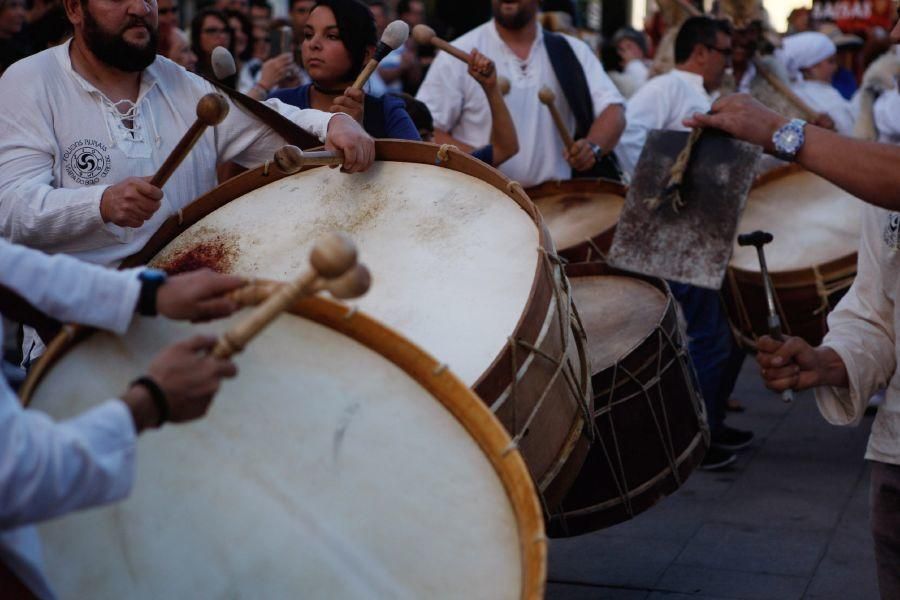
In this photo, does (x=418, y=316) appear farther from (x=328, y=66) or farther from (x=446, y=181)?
(x=328, y=66)

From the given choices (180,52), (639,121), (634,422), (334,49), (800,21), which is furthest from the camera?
(800,21)

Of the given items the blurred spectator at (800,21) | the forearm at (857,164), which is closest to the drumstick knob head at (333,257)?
the forearm at (857,164)

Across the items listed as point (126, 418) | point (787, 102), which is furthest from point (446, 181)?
point (787, 102)

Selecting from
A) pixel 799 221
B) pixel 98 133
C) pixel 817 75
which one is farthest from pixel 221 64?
pixel 817 75

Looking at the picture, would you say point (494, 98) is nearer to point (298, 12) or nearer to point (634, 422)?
point (634, 422)

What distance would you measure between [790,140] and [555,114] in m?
2.81

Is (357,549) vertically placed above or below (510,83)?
above

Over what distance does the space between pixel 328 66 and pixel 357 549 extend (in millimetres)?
2664

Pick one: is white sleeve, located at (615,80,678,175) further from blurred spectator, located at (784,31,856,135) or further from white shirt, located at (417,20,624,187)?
blurred spectator, located at (784,31,856,135)

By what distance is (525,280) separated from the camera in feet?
8.99

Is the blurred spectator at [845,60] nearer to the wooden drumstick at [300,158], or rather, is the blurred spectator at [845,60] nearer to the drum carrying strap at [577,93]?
the drum carrying strap at [577,93]

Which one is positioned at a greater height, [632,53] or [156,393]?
[156,393]

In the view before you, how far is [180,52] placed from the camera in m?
6.50

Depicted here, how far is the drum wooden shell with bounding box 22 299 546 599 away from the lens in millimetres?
2018
